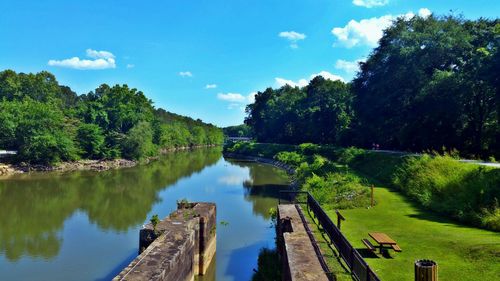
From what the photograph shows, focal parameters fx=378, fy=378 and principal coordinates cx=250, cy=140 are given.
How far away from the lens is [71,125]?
6775 centimetres

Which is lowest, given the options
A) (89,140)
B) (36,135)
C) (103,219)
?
(103,219)

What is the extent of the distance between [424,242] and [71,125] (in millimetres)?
66673

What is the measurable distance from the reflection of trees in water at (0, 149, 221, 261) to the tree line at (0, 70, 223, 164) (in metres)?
7.83

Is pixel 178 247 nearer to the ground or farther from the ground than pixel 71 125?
nearer to the ground

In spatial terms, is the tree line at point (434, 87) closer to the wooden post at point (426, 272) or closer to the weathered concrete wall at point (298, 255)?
the weathered concrete wall at point (298, 255)

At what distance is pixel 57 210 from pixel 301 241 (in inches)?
957

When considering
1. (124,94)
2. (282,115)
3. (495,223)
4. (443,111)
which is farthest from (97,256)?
(282,115)

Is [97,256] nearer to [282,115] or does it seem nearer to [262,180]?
[262,180]

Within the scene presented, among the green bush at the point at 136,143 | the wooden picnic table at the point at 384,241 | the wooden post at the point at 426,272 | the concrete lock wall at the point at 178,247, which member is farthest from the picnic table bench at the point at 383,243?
the green bush at the point at 136,143

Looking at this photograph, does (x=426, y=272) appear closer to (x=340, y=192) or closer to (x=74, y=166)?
(x=340, y=192)

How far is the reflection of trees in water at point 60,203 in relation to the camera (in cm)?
2180

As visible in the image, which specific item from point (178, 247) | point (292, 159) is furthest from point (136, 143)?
point (178, 247)

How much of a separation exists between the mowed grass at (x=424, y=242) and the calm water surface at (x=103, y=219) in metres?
5.85

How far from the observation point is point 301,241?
13.4 meters
